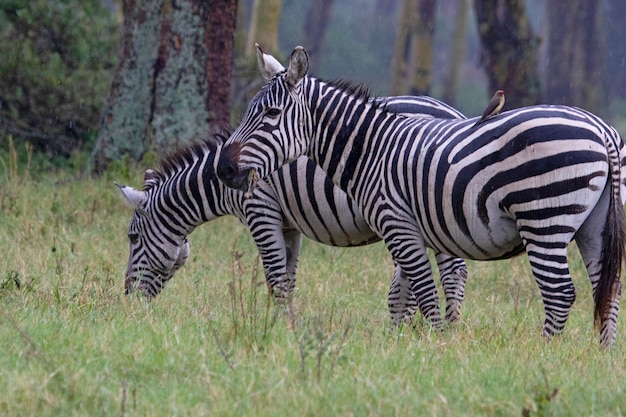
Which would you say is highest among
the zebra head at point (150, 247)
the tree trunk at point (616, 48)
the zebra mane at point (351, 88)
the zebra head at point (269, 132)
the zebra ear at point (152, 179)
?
the tree trunk at point (616, 48)

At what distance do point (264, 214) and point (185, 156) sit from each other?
858 mm

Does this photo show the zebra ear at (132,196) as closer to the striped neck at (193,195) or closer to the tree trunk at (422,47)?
the striped neck at (193,195)

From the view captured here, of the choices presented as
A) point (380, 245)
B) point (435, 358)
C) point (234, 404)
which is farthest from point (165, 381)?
point (380, 245)

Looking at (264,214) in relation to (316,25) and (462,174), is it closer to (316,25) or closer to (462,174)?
(462,174)

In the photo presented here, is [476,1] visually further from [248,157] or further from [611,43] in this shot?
[611,43]

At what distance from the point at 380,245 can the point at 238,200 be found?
2862 mm

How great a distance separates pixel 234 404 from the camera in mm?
4199

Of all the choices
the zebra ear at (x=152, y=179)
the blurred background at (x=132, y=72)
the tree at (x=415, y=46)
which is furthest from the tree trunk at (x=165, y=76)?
the tree at (x=415, y=46)

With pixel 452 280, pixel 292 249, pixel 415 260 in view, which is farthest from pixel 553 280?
pixel 292 249

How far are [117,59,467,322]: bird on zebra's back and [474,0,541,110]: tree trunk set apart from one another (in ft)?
33.2

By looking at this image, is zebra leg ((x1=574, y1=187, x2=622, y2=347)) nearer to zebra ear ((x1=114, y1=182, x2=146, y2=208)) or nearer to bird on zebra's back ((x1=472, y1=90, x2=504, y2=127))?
bird on zebra's back ((x1=472, y1=90, x2=504, y2=127))

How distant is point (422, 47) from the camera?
74.1 ft

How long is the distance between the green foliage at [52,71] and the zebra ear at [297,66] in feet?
24.0

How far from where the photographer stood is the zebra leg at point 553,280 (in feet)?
18.1
